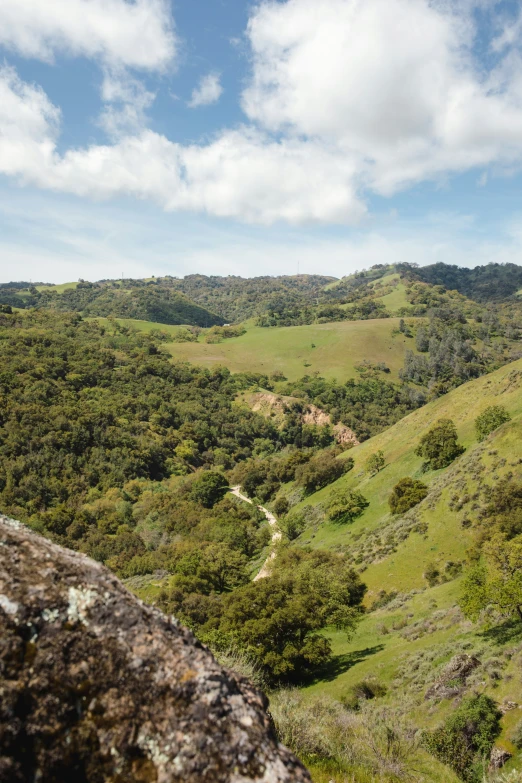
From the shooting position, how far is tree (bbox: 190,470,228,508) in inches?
3711

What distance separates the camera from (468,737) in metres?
16.1

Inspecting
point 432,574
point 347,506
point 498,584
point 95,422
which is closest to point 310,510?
point 347,506

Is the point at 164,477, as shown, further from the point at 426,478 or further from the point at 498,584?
the point at 498,584

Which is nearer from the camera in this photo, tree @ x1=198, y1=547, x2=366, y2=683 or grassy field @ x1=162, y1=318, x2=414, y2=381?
tree @ x1=198, y1=547, x2=366, y2=683

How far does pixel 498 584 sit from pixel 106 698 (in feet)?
86.7

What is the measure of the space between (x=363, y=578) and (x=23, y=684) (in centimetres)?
4662

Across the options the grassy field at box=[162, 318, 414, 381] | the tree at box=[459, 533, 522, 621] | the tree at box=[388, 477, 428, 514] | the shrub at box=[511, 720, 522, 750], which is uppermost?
the grassy field at box=[162, 318, 414, 381]

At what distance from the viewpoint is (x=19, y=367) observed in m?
132

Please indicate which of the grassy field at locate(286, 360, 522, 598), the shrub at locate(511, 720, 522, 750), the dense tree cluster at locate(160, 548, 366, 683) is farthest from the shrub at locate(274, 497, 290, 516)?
the shrub at locate(511, 720, 522, 750)

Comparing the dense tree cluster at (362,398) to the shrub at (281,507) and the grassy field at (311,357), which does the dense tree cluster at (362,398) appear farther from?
the shrub at (281,507)

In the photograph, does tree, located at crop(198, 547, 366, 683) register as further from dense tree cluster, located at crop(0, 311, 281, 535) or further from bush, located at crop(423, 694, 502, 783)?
dense tree cluster, located at crop(0, 311, 281, 535)

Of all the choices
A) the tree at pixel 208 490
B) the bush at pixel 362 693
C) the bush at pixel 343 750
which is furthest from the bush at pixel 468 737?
the tree at pixel 208 490

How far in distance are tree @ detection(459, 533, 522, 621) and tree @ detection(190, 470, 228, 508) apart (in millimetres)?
73286

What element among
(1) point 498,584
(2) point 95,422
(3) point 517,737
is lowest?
(2) point 95,422
